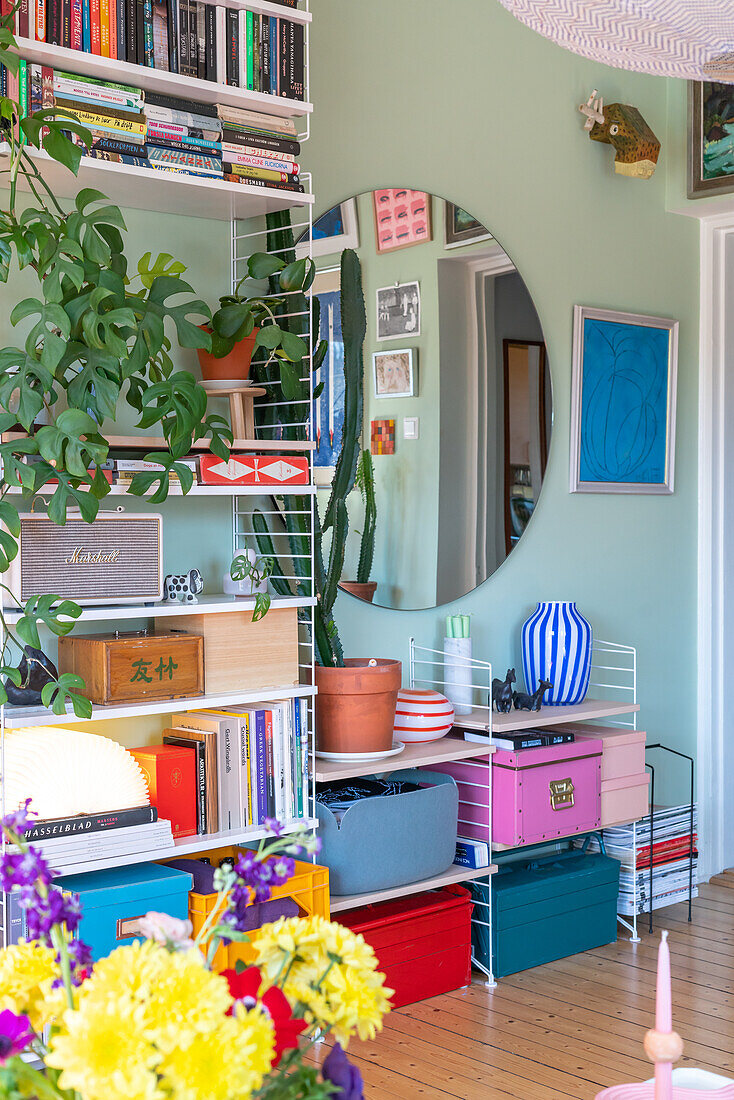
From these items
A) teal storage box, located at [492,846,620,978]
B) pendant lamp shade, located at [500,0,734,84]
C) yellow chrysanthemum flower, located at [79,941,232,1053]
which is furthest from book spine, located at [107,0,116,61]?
teal storage box, located at [492,846,620,978]

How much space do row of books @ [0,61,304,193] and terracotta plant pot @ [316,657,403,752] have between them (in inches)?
44.4

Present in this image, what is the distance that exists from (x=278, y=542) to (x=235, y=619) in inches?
17.7

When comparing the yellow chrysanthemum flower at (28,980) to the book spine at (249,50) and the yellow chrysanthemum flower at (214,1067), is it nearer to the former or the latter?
the yellow chrysanthemum flower at (214,1067)

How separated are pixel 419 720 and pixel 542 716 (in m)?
0.41

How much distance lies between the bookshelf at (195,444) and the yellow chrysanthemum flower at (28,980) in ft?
4.67

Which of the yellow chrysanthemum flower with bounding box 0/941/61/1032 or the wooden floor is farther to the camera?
the wooden floor

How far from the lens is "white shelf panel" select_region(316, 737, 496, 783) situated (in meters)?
2.88

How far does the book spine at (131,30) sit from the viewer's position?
2443 mm

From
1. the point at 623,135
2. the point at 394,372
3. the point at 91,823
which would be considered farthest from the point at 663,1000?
the point at 623,135

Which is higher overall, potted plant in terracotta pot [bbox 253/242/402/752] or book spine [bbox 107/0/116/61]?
book spine [bbox 107/0/116/61]

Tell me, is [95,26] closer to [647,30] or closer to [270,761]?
[647,30]

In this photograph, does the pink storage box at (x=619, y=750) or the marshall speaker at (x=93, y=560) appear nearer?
the marshall speaker at (x=93, y=560)

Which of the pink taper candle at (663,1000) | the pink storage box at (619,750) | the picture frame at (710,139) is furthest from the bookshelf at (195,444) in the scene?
the picture frame at (710,139)

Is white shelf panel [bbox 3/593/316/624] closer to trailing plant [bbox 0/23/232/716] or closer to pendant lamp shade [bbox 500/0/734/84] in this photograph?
trailing plant [bbox 0/23/232/716]
